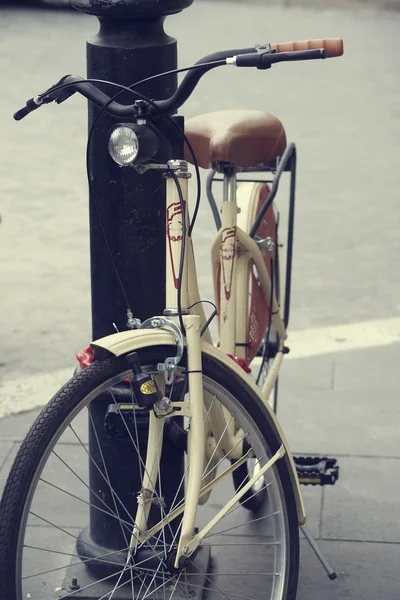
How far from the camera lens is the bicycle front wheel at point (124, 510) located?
275 centimetres

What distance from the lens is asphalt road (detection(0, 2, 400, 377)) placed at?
6.16 meters

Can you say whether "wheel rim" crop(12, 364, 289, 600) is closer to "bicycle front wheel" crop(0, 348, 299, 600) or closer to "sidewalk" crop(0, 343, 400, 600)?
"bicycle front wheel" crop(0, 348, 299, 600)

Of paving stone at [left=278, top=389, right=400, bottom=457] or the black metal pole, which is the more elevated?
the black metal pole

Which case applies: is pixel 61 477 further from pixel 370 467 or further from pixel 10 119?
pixel 10 119

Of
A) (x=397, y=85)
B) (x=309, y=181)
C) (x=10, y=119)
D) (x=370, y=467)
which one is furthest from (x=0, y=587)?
(x=397, y=85)

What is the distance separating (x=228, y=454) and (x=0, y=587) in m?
0.89

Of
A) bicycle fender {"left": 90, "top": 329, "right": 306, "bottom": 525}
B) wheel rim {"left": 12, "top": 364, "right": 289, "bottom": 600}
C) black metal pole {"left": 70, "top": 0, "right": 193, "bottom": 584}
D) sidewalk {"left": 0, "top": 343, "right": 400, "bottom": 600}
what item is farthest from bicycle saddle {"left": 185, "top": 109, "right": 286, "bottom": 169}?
sidewalk {"left": 0, "top": 343, "right": 400, "bottom": 600}

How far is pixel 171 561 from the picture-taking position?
296 cm

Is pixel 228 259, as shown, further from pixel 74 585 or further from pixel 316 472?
pixel 74 585

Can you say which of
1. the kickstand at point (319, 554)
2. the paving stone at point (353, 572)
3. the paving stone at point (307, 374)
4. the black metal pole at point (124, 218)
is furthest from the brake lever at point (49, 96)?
the paving stone at point (307, 374)

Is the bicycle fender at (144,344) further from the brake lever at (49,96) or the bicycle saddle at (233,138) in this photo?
the bicycle saddle at (233,138)

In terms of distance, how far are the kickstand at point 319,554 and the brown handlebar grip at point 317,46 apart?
1.66m

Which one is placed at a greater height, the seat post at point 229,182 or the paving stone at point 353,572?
the seat post at point 229,182

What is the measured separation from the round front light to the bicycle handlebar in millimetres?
53
